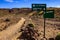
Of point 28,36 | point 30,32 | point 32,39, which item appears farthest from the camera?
point 30,32

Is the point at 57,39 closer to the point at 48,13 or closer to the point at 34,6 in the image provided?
the point at 48,13

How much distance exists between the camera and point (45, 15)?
19422 millimetres

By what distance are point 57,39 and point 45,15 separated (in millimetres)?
2706

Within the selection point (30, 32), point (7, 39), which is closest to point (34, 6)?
point (30, 32)

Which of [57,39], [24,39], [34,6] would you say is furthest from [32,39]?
[34,6]

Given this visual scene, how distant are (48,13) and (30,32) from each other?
9.23 feet

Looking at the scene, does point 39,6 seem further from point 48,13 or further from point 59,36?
point 59,36

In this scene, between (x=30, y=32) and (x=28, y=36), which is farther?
(x=30, y=32)

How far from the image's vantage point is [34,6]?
19.6 m

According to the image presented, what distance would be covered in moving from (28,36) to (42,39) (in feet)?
4.53

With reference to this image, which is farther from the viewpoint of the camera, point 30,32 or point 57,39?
point 30,32

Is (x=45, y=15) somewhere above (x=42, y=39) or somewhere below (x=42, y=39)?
above

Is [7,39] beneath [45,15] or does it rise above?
beneath

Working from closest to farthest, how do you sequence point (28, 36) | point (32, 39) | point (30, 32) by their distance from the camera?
1. point (32, 39)
2. point (28, 36)
3. point (30, 32)
